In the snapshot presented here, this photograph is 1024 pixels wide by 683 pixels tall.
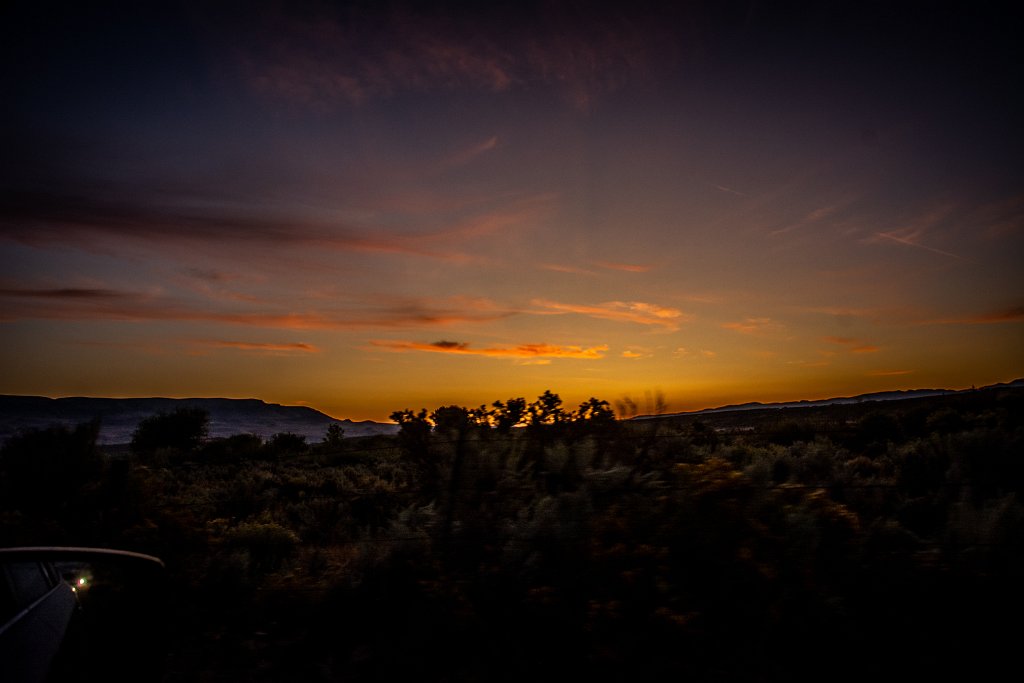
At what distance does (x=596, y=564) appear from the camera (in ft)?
15.2

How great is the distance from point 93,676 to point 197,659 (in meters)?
3.25

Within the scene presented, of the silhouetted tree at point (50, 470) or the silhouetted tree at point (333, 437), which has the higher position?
the silhouetted tree at point (50, 470)

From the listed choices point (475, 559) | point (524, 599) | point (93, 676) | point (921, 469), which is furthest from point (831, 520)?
point (921, 469)

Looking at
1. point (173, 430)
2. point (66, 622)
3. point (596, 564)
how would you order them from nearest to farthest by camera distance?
point (66, 622) < point (596, 564) < point (173, 430)

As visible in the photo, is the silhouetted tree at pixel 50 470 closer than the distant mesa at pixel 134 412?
Yes

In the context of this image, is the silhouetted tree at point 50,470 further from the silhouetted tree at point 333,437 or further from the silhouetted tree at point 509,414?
the silhouetted tree at point 333,437

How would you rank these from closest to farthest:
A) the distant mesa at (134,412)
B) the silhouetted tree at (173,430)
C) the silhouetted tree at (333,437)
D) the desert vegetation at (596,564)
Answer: the desert vegetation at (596,564)
the silhouetted tree at (333,437)
the silhouetted tree at (173,430)
the distant mesa at (134,412)

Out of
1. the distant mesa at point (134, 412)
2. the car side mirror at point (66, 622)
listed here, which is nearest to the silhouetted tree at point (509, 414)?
the car side mirror at point (66, 622)

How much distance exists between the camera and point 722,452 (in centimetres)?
817

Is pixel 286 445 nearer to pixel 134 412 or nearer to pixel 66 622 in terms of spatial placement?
pixel 66 622

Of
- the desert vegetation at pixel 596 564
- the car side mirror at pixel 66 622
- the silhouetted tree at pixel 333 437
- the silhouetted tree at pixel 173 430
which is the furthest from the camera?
the silhouetted tree at pixel 173 430

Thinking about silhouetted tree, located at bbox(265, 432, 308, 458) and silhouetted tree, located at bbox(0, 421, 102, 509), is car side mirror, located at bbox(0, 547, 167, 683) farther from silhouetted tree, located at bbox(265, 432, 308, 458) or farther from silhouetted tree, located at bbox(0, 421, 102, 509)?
silhouetted tree, located at bbox(265, 432, 308, 458)

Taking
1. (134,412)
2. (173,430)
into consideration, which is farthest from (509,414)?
(134,412)

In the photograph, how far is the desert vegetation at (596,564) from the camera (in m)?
Result: 3.79
